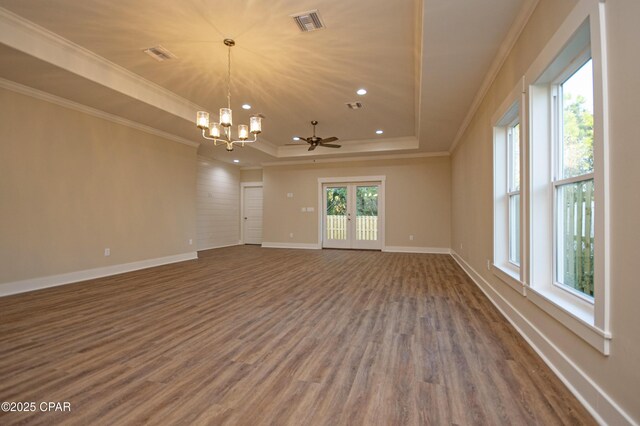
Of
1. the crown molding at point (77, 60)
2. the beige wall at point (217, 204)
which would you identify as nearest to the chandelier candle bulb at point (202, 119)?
the crown molding at point (77, 60)

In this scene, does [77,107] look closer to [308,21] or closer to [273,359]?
[308,21]

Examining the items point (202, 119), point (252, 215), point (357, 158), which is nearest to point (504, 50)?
point (202, 119)

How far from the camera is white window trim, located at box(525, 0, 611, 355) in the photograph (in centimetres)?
151

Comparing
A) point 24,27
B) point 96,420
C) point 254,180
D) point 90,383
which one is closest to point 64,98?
point 24,27

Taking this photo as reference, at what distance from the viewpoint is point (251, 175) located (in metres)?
10.5

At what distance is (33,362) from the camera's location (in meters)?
2.16

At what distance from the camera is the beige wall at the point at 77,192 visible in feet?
13.4

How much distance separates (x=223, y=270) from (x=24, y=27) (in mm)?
4141

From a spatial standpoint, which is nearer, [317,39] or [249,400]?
[249,400]

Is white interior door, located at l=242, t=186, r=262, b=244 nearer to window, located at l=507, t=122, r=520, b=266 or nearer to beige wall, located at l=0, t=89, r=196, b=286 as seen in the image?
beige wall, located at l=0, t=89, r=196, b=286

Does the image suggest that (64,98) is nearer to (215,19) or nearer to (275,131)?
(215,19)

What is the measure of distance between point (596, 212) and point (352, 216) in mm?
7597

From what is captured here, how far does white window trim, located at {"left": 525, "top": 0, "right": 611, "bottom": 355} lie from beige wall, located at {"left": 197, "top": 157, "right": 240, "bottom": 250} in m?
8.07

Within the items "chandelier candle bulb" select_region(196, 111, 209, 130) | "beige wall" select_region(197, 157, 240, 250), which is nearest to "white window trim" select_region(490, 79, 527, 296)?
"chandelier candle bulb" select_region(196, 111, 209, 130)
